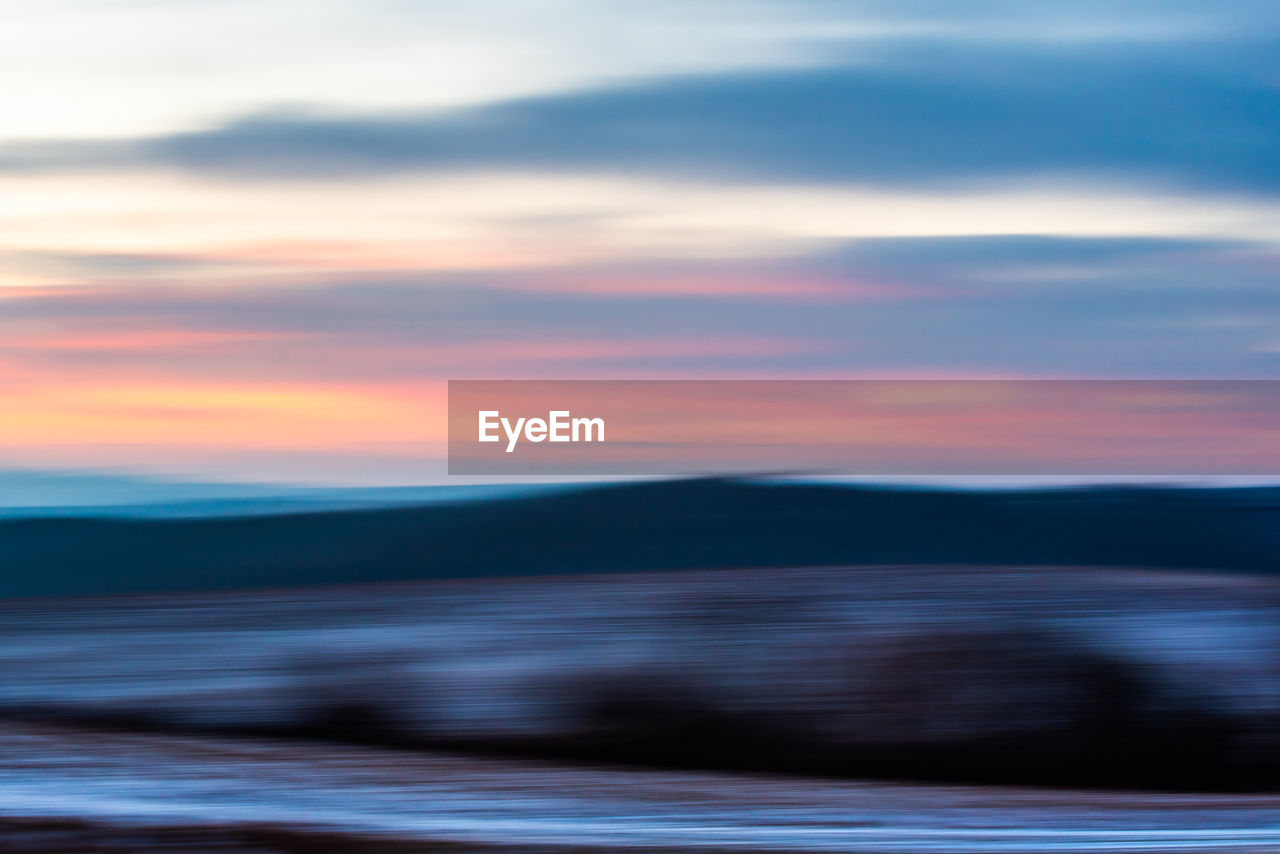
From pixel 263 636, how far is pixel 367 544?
307cm

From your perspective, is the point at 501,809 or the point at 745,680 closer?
the point at 501,809

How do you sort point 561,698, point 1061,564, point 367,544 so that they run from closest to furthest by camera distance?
point 561,698 → point 1061,564 → point 367,544

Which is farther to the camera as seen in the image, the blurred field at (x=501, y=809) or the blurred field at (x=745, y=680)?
the blurred field at (x=745, y=680)

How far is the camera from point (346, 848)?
14.7 ft

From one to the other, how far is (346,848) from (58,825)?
38.9 inches

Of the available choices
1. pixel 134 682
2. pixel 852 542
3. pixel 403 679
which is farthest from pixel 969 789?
pixel 852 542

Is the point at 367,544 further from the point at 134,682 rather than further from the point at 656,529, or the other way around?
the point at 134,682

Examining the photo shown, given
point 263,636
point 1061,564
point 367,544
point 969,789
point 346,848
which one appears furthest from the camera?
point 367,544

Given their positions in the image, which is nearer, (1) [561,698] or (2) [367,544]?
(1) [561,698]

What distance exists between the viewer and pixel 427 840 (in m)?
4.74

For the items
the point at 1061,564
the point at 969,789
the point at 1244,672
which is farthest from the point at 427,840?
the point at 1061,564

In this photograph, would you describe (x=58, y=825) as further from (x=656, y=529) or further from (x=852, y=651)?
(x=656, y=529)

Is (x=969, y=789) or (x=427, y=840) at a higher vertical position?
(x=427, y=840)

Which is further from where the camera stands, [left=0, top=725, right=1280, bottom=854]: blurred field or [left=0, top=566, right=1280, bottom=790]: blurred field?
[left=0, top=566, right=1280, bottom=790]: blurred field
